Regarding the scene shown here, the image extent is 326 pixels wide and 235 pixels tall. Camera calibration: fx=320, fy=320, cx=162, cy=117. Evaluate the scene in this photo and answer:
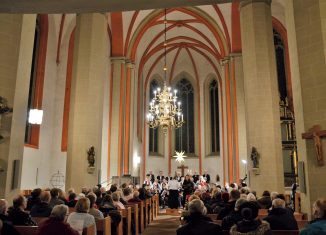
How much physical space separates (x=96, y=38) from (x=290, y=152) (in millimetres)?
10191

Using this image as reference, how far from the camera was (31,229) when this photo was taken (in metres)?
3.56

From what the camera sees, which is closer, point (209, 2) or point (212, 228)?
point (212, 228)

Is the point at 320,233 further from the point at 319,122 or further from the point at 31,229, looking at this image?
the point at 319,122

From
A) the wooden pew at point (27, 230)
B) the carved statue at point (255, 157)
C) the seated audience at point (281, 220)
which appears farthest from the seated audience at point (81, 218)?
the carved statue at point (255, 157)

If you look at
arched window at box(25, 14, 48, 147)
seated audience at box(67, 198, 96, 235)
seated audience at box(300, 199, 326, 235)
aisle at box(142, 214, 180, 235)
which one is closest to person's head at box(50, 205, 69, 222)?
seated audience at box(67, 198, 96, 235)

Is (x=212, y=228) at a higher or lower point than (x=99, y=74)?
lower

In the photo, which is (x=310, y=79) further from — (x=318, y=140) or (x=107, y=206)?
(x=107, y=206)

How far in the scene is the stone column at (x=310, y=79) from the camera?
5871 mm

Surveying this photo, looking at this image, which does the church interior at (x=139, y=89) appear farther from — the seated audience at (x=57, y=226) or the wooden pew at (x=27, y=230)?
the seated audience at (x=57, y=226)

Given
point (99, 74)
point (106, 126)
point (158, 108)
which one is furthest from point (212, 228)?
point (106, 126)

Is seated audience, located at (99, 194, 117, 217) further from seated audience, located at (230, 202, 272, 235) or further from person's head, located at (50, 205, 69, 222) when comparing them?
seated audience, located at (230, 202, 272, 235)

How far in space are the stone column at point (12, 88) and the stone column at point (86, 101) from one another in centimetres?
319

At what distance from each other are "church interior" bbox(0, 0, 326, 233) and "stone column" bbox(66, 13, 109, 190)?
0.10ft

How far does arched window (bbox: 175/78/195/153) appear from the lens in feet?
79.4
